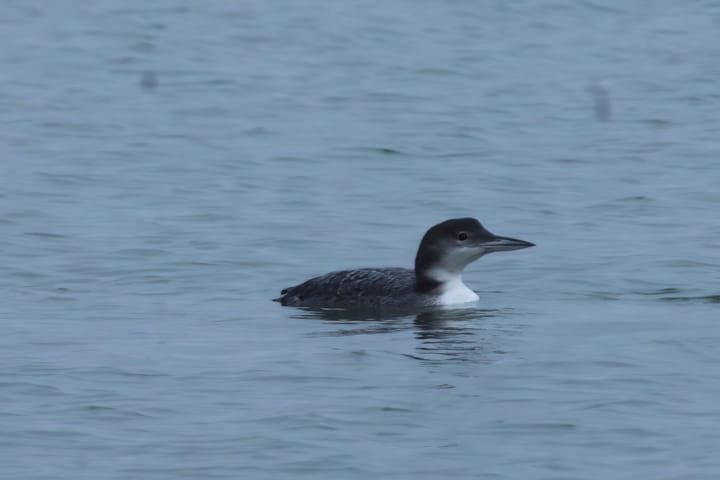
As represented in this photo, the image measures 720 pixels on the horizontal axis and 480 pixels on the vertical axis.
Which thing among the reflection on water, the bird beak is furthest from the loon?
the reflection on water

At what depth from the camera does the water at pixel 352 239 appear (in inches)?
387

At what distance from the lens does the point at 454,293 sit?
1409 centimetres

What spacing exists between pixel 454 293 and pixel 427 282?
0.24 metres

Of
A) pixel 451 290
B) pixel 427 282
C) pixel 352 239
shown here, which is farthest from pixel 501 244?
pixel 352 239

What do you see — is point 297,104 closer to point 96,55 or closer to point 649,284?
point 96,55

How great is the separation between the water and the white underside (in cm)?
14

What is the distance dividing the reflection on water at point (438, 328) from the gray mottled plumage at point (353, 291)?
12 centimetres

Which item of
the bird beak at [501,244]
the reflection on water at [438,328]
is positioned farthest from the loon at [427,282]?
the reflection on water at [438,328]

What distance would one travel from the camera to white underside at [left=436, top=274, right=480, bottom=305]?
553 inches

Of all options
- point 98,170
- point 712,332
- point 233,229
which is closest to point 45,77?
point 98,170

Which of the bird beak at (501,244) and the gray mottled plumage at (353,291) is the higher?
the bird beak at (501,244)

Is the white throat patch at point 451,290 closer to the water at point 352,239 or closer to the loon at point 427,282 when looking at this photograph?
the loon at point 427,282

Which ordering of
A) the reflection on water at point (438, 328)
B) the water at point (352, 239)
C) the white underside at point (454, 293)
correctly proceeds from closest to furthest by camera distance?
the water at point (352, 239) < the reflection on water at point (438, 328) < the white underside at point (454, 293)

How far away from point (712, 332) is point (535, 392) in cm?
226
